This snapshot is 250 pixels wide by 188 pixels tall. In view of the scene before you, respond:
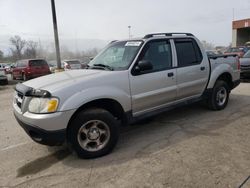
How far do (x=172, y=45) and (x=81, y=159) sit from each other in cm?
282

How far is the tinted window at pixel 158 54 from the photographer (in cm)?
427

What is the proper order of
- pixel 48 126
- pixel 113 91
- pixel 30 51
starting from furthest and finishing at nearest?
1. pixel 30 51
2. pixel 113 91
3. pixel 48 126

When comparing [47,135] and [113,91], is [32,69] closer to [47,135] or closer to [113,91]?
[113,91]

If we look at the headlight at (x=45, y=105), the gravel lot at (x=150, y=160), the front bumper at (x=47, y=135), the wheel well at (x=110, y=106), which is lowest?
the gravel lot at (x=150, y=160)

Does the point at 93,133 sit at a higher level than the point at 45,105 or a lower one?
lower

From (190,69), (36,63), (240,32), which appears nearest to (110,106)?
(190,69)

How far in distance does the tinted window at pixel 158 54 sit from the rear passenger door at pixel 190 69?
0.27 metres

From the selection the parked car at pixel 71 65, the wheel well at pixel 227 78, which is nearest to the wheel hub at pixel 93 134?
the wheel well at pixel 227 78

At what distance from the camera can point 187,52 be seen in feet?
16.4

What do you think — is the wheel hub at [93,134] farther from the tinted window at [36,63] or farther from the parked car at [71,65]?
the parked car at [71,65]

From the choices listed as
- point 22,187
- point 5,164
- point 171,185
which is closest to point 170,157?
point 171,185

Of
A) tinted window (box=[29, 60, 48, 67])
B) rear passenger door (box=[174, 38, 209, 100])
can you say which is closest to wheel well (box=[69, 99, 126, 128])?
rear passenger door (box=[174, 38, 209, 100])

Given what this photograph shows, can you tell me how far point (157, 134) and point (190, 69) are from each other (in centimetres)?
156

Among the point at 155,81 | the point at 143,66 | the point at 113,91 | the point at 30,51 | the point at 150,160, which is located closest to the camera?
the point at 150,160
